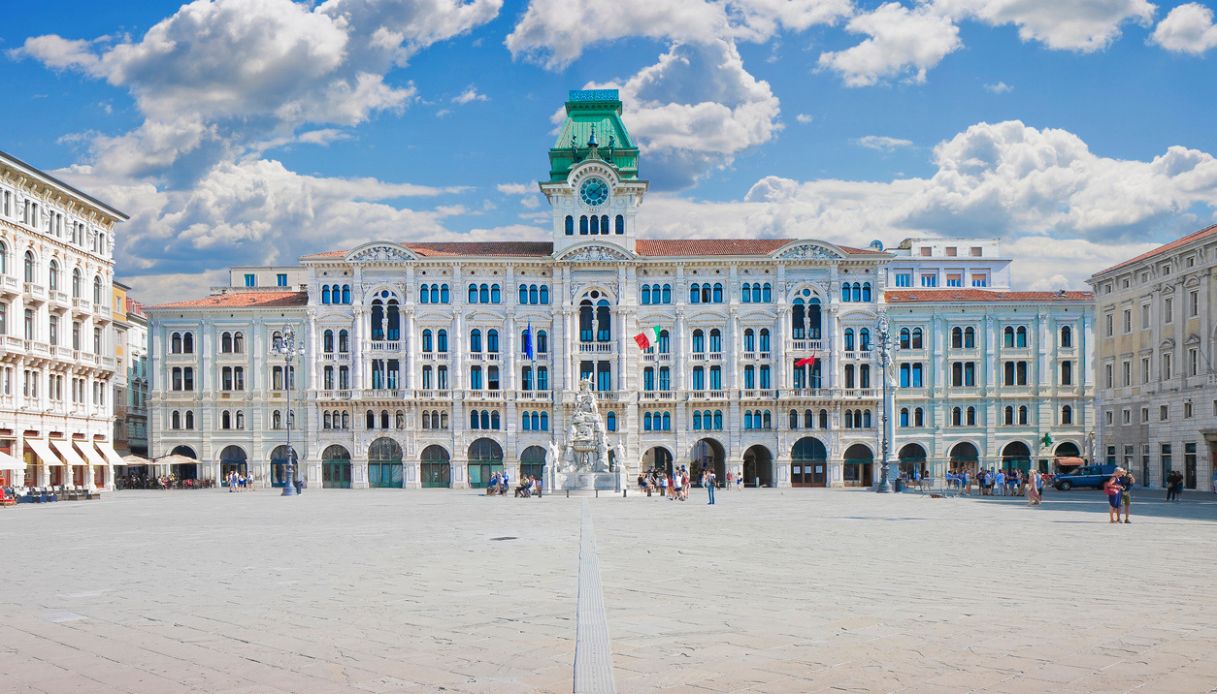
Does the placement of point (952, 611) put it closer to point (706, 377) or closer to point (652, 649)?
point (652, 649)

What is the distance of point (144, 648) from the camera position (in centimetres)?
1356

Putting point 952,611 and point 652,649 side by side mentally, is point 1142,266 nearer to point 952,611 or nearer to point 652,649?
point 952,611

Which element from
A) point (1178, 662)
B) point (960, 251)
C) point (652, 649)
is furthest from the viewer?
Answer: point (960, 251)

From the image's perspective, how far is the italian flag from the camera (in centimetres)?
8019

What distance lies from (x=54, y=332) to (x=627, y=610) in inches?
2267

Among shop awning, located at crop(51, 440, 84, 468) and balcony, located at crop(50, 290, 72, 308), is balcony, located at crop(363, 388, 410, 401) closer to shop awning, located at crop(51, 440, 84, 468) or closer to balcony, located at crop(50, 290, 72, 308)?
shop awning, located at crop(51, 440, 84, 468)

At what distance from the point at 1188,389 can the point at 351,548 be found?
51387 mm

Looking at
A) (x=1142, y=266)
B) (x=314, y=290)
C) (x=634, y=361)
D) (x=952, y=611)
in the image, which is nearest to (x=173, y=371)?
(x=314, y=290)

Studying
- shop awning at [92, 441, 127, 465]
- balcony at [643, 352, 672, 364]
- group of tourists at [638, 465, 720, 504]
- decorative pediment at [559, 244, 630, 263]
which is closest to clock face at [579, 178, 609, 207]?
decorative pediment at [559, 244, 630, 263]

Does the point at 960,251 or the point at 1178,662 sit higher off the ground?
the point at 960,251

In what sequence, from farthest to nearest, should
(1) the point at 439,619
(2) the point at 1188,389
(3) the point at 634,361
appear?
(3) the point at 634,361, (2) the point at 1188,389, (1) the point at 439,619

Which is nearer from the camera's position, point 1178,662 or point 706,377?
point 1178,662

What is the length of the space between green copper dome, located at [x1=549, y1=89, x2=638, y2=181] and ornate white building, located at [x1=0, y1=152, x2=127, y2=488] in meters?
32.0

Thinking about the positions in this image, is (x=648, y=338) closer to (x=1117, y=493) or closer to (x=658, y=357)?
(x=658, y=357)
